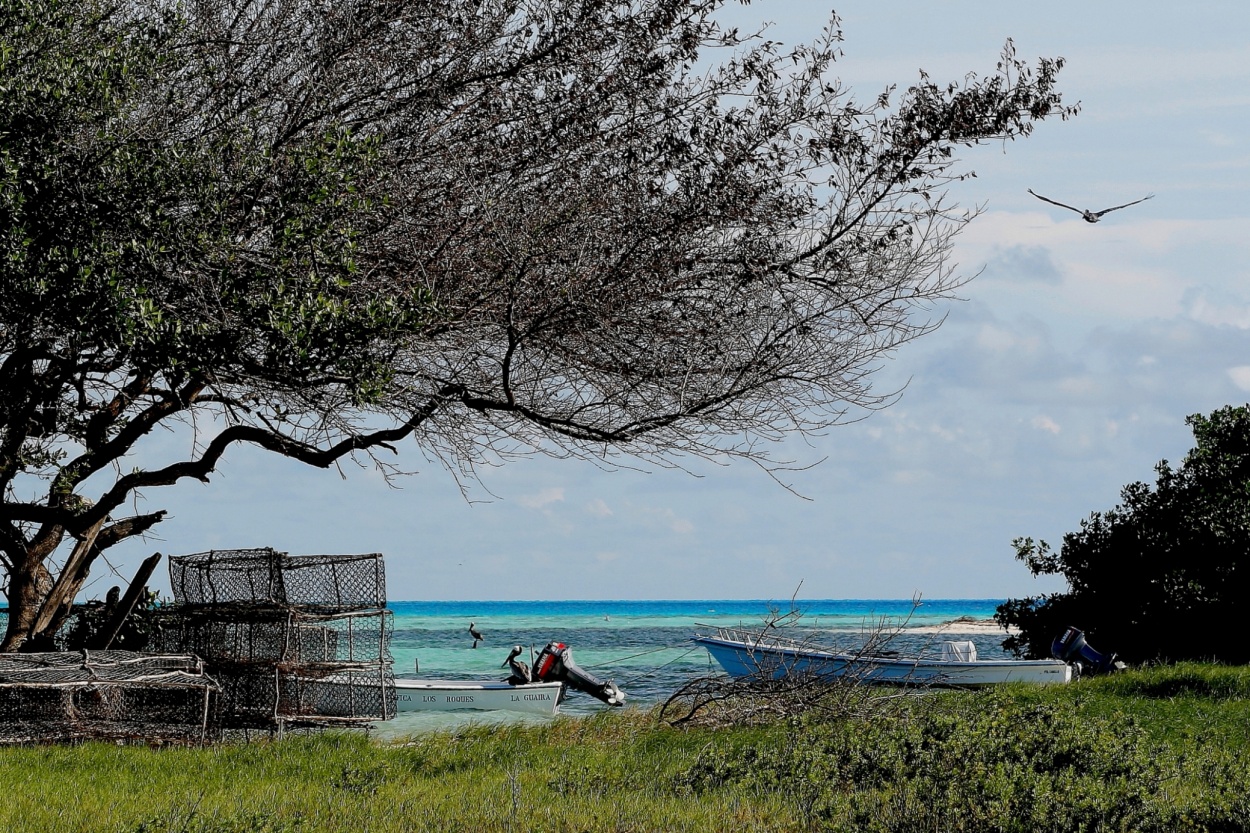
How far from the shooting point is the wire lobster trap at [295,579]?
1370 cm

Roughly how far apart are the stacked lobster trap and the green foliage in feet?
50.8

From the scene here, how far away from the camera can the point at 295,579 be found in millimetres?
13969

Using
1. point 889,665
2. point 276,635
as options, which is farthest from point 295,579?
point 889,665

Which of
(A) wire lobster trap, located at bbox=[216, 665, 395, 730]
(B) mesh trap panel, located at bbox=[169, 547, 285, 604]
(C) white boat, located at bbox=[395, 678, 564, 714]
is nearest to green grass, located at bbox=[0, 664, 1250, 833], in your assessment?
(A) wire lobster trap, located at bbox=[216, 665, 395, 730]

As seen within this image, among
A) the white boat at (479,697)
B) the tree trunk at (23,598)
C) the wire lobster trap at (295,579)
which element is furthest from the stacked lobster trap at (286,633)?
the white boat at (479,697)

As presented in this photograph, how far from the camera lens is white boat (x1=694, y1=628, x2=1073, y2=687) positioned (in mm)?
15742

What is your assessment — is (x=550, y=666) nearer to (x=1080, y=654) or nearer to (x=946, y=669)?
(x=946, y=669)

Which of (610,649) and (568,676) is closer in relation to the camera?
(568,676)

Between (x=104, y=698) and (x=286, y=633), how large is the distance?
8.58 feet

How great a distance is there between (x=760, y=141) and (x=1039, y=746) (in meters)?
6.60

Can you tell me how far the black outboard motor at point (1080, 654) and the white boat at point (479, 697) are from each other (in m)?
9.81

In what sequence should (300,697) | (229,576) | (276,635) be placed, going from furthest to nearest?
(229,576) → (300,697) → (276,635)

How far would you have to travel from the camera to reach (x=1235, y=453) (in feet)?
75.3

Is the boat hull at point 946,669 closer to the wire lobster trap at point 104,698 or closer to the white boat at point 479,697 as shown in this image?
the white boat at point 479,697
